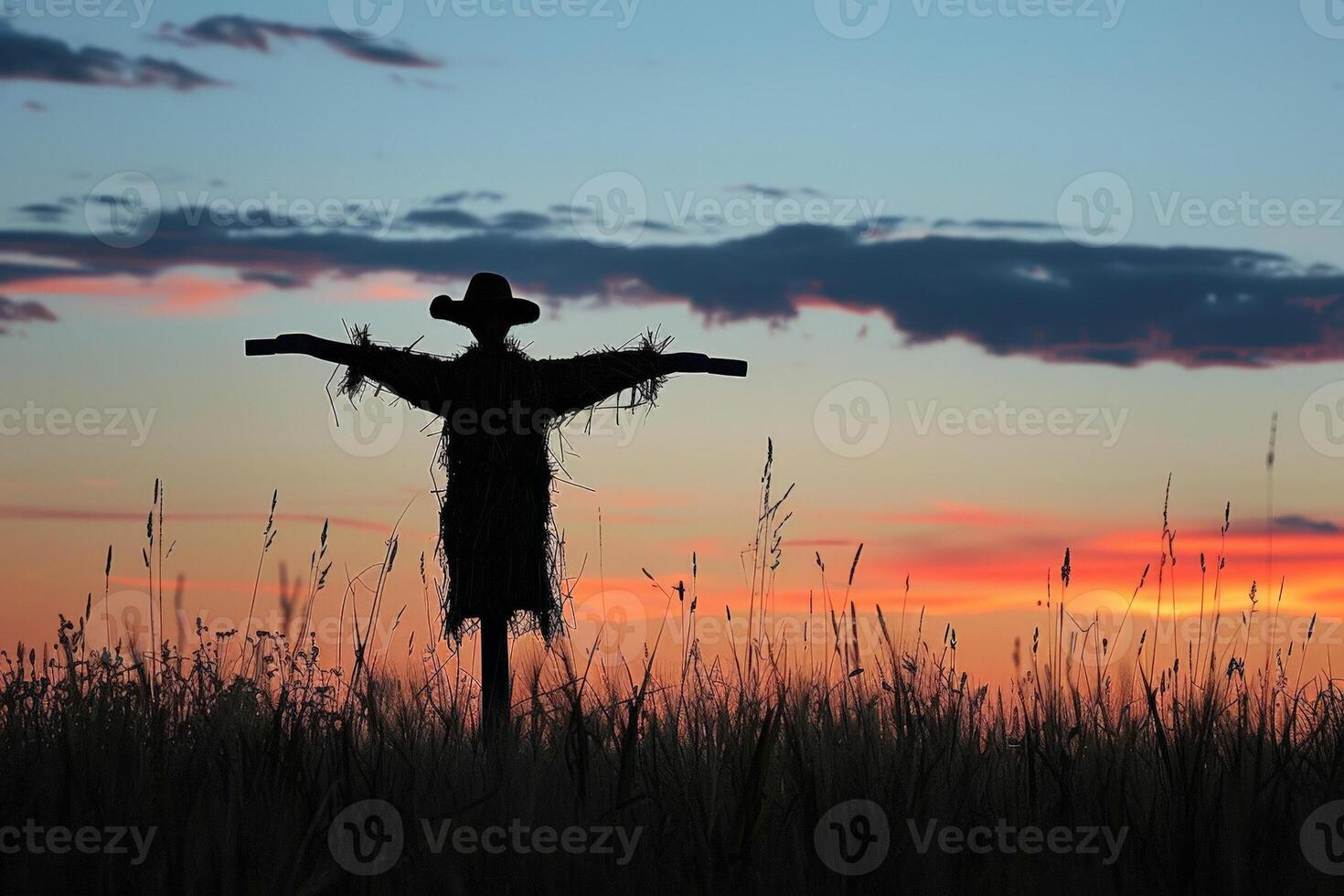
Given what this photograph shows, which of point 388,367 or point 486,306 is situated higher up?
point 486,306

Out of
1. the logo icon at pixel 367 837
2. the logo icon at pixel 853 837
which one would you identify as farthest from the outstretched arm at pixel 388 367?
the logo icon at pixel 853 837

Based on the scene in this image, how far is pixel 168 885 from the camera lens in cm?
337

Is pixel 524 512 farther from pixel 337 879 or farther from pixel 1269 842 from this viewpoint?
pixel 1269 842

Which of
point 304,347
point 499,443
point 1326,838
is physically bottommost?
point 1326,838

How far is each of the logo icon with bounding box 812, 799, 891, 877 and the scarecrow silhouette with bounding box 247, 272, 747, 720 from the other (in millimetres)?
3422

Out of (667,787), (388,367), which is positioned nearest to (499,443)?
(388,367)

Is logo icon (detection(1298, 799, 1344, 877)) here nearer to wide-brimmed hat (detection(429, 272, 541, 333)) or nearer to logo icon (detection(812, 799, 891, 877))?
logo icon (detection(812, 799, 891, 877))

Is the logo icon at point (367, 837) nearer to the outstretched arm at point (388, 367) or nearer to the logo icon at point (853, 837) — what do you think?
the logo icon at point (853, 837)

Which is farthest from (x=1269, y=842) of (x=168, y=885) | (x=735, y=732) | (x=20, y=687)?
(x=20, y=687)

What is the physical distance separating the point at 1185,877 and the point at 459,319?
5100mm

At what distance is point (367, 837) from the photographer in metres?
3.69

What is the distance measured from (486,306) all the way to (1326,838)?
5069 millimetres

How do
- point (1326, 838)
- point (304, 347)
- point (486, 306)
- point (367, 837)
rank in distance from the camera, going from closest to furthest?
point (367, 837)
point (1326, 838)
point (304, 347)
point (486, 306)

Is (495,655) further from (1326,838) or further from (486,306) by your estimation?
(1326,838)
